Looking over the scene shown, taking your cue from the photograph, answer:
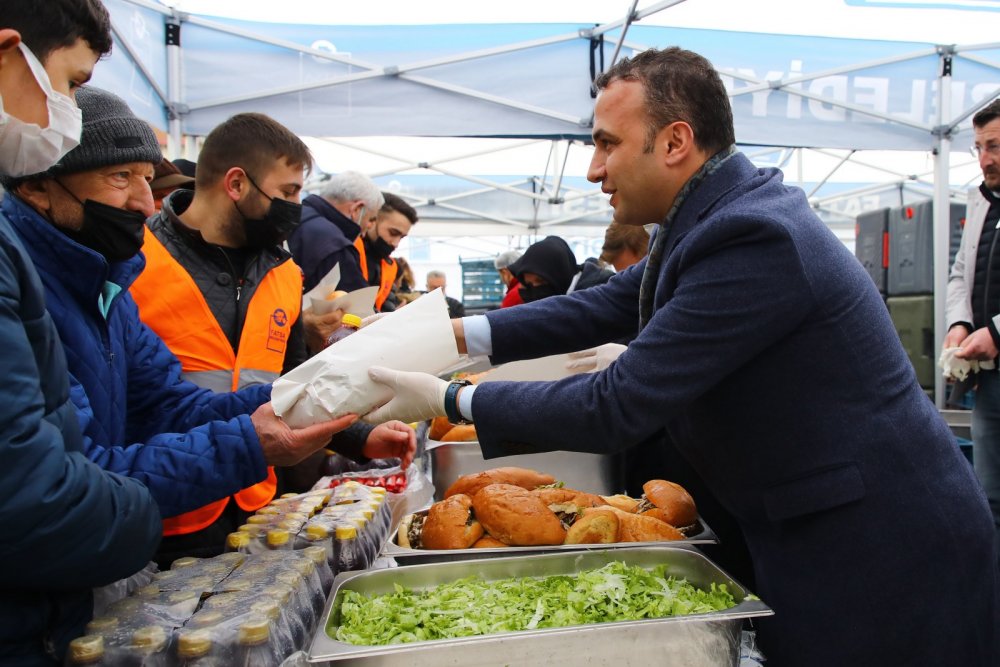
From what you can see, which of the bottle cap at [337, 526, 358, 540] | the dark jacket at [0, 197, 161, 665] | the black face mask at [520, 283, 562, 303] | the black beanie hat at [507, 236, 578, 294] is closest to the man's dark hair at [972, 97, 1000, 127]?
the black beanie hat at [507, 236, 578, 294]

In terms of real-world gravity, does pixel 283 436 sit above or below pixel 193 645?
above

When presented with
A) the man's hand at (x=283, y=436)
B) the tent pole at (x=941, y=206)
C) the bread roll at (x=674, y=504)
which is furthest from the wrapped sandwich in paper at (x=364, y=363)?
the tent pole at (x=941, y=206)

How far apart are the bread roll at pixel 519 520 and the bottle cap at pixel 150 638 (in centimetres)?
85

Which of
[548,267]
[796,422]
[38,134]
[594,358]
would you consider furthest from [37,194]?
[548,267]

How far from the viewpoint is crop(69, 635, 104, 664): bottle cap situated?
3.45 ft

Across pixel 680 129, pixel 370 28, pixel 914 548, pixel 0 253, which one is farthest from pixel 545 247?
pixel 0 253

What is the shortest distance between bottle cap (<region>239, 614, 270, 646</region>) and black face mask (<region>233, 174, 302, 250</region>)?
5.42 feet

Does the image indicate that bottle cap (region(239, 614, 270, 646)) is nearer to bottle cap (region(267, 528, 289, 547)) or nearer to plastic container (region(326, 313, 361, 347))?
bottle cap (region(267, 528, 289, 547))

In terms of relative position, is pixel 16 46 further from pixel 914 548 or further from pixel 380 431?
pixel 914 548

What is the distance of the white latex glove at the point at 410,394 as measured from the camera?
1.53 metres

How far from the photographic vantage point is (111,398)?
1.61 metres

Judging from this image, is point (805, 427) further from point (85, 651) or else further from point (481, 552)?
point (85, 651)

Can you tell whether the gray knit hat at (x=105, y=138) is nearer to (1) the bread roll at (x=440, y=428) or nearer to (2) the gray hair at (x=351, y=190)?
(1) the bread roll at (x=440, y=428)

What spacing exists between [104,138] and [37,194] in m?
0.18
